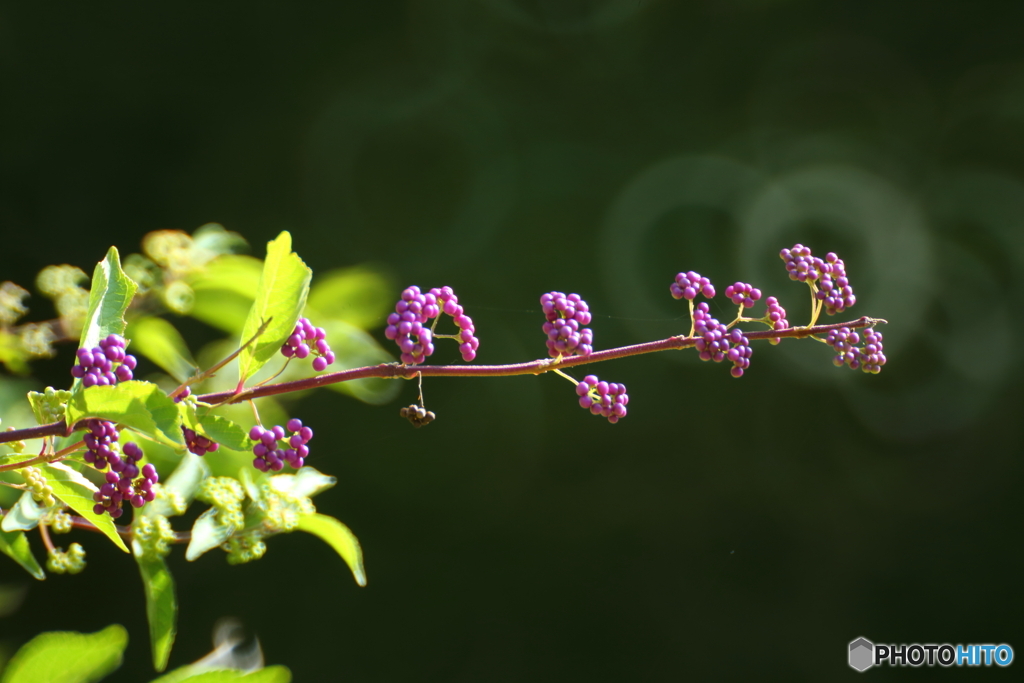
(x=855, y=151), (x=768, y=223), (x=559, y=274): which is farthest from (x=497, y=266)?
(x=855, y=151)

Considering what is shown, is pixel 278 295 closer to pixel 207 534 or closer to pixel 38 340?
pixel 207 534

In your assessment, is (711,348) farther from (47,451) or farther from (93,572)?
(93,572)

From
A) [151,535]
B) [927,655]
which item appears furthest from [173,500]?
[927,655]

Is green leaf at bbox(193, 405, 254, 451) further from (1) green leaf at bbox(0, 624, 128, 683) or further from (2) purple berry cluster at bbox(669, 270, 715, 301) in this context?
(2) purple berry cluster at bbox(669, 270, 715, 301)

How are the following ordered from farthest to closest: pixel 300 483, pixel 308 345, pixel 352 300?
Answer: pixel 352 300
pixel 300 483
pixel 308 345

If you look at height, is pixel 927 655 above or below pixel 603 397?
below

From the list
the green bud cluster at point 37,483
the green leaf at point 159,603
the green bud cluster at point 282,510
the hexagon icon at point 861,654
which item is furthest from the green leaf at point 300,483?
the hexagon icon at point 861,654

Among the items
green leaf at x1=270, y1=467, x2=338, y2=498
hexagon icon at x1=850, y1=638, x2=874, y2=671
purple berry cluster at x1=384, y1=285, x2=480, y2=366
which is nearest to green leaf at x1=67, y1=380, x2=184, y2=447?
purple berry cluster at x1=384, y1=285, x2=480, y2=366
